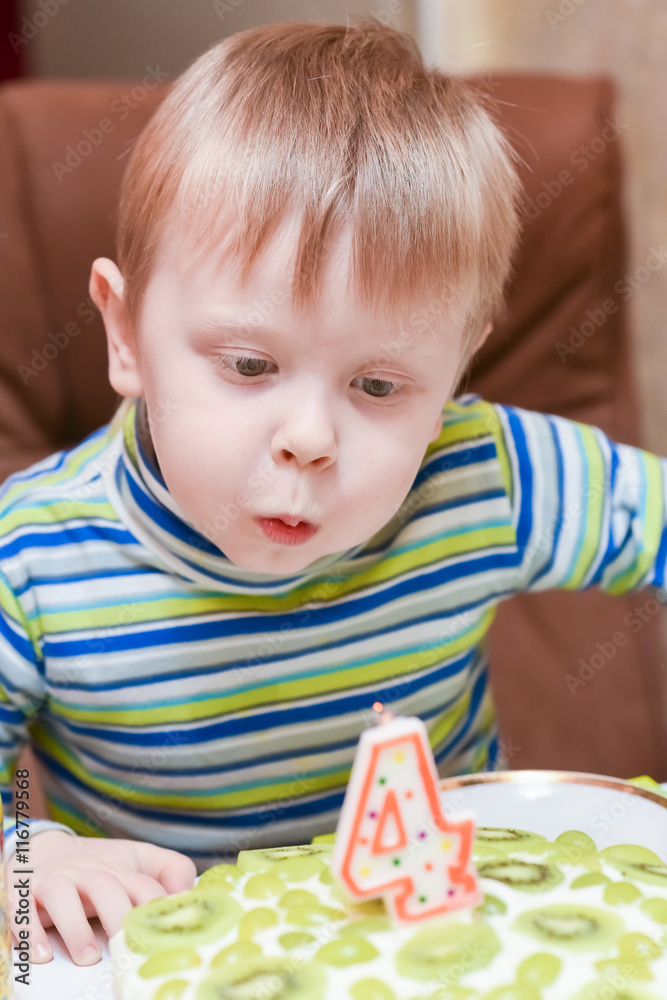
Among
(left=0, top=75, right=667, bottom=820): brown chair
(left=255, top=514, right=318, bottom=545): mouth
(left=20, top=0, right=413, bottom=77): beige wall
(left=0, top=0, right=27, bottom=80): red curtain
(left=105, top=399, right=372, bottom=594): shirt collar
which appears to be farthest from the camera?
(left=0, top=0, right=27, bottom=80): red curtain

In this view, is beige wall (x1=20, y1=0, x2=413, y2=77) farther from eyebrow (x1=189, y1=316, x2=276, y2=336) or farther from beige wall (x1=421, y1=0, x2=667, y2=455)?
eyebrow (x1=189, y1=316, x2=276, y2=336)

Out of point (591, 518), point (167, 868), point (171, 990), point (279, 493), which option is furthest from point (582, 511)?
point (171, 990)

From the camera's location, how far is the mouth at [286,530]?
2.21 ft

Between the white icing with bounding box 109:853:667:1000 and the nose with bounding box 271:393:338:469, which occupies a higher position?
the nose with bounding box 271:393:338:469

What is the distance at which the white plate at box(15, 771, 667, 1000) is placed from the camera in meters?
0.61

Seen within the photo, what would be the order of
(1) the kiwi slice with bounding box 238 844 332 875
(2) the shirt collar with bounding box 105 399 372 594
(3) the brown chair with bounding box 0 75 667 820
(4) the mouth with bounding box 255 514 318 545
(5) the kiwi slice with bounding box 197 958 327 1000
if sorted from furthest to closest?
(3) the brown chair with bounding box 0 75 667 820 → (2) the shirt collar with bounding box 105 399 372 594 → (4) the mouth with bounding box 255 514 318 545 → (1) the kiwi slice with bounding box 238 844 332 875 → (5) the kiwi slice with bounding box 197 958 327 1000

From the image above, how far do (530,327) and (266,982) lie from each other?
3.32 ft

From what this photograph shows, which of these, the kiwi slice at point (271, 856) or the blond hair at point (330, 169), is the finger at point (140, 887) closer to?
the kiwi slice at point (271, 856)

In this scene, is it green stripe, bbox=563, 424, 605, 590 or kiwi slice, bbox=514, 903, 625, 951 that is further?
green stripe, bbox=563, 424, 605, 590

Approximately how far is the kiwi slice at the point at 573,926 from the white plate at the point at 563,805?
0.10 metres

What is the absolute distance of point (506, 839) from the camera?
1.92ft

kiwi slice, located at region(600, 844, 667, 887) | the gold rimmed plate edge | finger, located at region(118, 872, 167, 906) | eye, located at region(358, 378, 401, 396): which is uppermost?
eye, located at region(358, 378, 401, 396)

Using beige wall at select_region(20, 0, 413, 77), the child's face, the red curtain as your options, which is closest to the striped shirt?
the child's face

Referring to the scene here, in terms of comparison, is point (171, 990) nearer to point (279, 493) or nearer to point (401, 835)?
point (401, 835)
